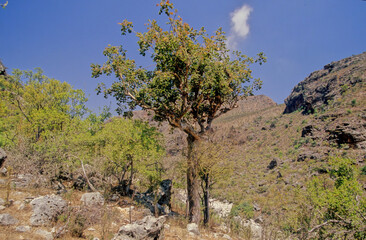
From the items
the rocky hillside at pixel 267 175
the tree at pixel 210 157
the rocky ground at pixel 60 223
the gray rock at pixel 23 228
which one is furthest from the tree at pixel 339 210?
the gray rock at pixel 23 228

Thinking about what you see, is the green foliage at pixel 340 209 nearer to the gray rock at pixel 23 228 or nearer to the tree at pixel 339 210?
the tree at pixel 339 210

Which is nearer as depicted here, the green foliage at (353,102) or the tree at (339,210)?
the tree at (339,210)

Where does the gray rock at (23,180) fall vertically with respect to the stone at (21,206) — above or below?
above

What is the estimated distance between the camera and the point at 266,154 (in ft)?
161

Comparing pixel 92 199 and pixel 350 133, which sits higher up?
pixel 350 133

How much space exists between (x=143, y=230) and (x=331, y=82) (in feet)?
222

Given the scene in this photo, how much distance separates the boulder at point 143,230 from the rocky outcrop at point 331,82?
5768 centimetres

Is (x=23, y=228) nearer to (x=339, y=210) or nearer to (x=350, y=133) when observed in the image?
(x=339, y=210)

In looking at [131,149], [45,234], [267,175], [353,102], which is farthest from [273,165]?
[45,234]

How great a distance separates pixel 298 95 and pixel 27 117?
3005 inches

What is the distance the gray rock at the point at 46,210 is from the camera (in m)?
5.97

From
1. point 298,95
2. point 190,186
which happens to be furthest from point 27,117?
point 298,95

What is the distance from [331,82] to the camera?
56000 mm

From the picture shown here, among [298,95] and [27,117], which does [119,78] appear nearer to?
Answer: [27,117]
